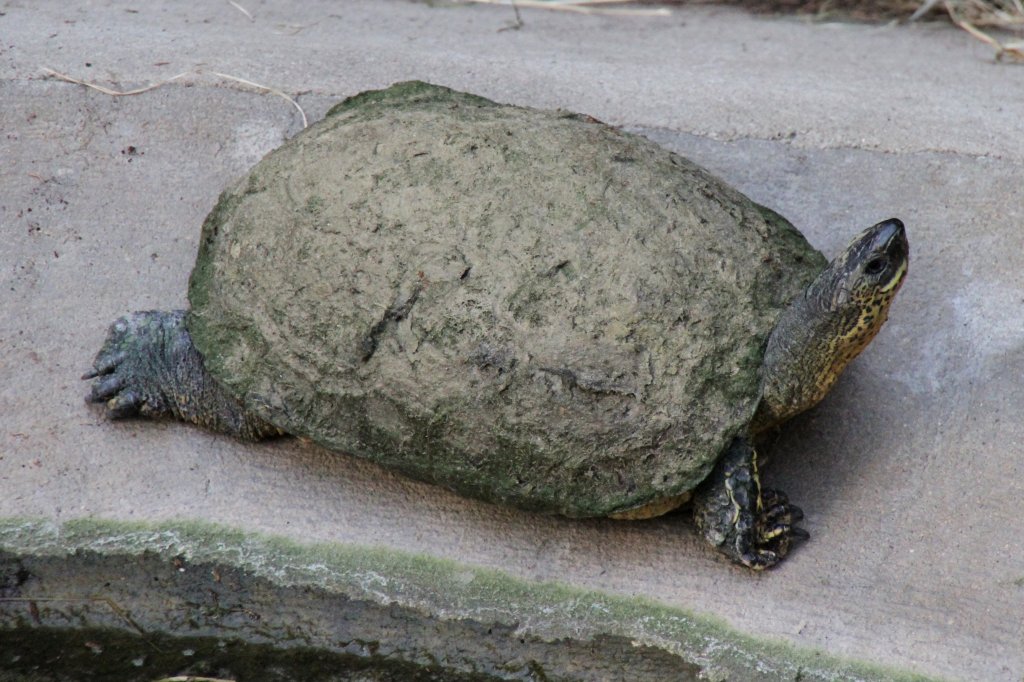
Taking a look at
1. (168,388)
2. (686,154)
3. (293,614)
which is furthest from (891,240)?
(168,388)

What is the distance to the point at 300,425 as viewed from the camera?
12.3 feet

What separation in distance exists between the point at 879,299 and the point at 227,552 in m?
2.41

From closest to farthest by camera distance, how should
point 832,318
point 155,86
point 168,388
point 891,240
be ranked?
point 891,240
point 832,318
point 168,388
point 155,86

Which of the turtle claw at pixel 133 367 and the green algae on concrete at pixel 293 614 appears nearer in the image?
the green algae on concrete at pixel 293 614

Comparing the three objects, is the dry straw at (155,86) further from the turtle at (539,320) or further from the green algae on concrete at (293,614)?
the green algae on concrete at (293,614)

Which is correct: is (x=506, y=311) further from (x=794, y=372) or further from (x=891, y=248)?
(x=891, y=248)

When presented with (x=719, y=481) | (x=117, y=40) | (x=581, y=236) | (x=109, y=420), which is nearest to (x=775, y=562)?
(x=719, y=481)

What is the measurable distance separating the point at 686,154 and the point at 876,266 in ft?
5.10

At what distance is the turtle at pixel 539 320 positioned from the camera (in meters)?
3.48

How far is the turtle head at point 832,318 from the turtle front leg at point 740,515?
0.18 m

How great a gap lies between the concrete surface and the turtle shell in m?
0.37

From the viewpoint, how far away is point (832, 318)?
140 inches

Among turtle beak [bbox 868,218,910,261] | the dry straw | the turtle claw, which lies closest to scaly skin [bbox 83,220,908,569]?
turtle beak [bbox 868,218,910,261]

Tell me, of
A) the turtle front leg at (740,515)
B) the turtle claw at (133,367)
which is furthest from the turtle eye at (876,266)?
the turtle claw at (133,367)
